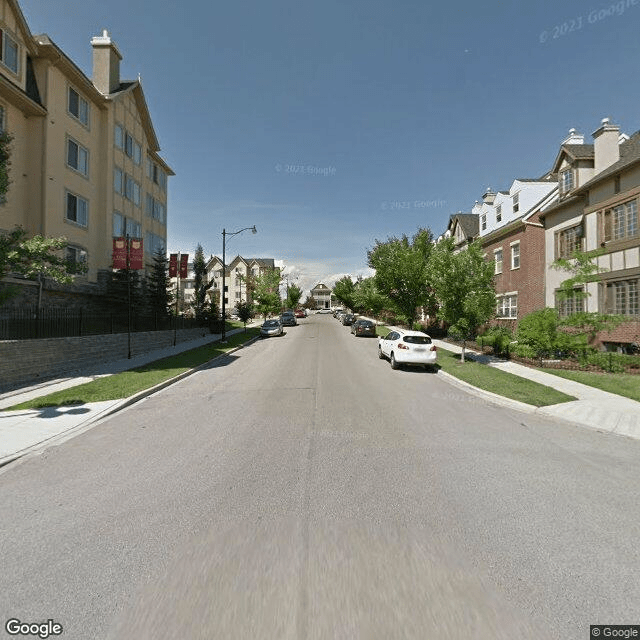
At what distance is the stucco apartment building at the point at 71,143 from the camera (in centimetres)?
1756

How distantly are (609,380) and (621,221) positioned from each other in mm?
8673

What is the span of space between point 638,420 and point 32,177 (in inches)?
1056

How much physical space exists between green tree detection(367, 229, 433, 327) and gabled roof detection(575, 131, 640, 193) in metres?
10.9

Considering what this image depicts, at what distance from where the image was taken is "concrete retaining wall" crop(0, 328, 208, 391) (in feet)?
35.9

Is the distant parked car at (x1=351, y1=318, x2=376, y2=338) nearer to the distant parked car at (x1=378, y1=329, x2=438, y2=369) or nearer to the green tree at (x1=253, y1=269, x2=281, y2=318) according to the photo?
the distant parked car at (x1=378, y1=329, x2=438, y2=369)

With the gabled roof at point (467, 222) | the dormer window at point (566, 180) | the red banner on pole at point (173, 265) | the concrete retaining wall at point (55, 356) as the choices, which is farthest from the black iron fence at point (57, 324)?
the gabled roof at point (467, 222)

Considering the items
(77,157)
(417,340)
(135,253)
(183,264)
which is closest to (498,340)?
(417,340)

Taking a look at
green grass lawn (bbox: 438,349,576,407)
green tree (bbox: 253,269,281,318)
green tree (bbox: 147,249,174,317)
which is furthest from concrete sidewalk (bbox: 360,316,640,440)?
green tree (bbox: 253,269,281,318)

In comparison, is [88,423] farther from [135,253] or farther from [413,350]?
[135,253]

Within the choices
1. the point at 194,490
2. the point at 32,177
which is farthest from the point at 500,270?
the point at 32,177

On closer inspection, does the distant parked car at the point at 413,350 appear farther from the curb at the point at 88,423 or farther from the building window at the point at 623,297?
the building window at the point at 623,297

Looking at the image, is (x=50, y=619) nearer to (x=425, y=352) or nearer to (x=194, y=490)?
(x=194, y=490)

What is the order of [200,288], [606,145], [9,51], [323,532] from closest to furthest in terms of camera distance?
1. [323,532]
2. [9,51]
3. [606,145]
4. [200,288]

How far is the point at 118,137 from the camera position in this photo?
24672 mm
